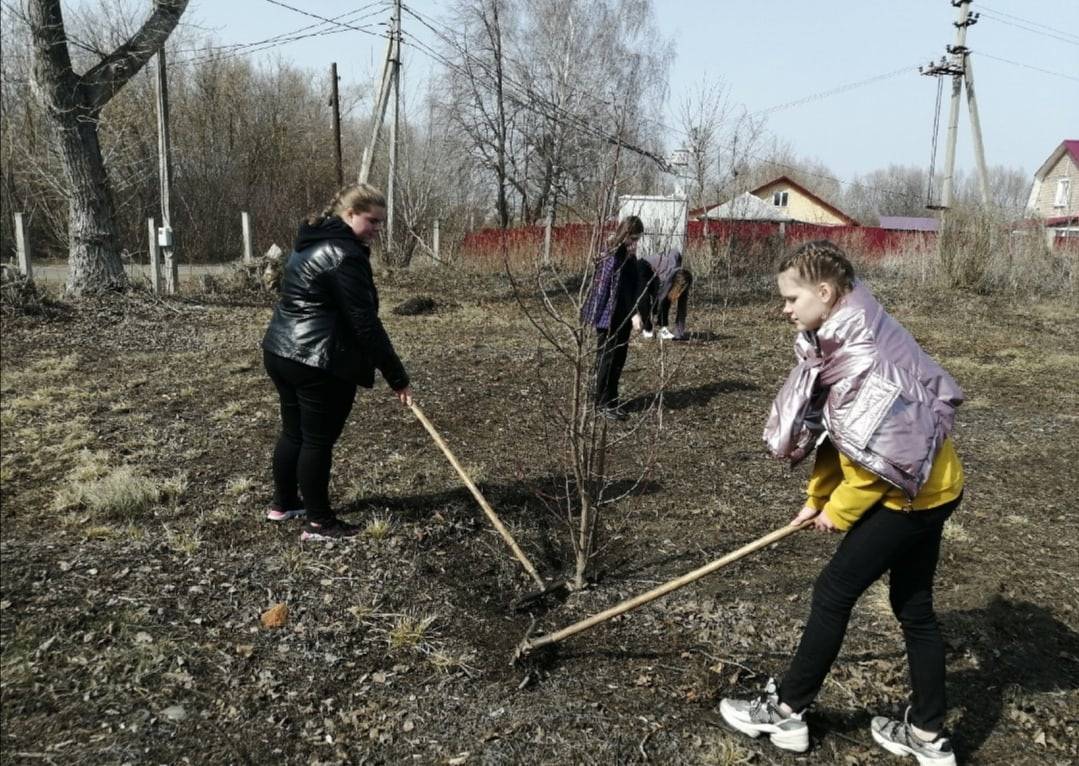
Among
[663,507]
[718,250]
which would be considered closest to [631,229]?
[663,507]

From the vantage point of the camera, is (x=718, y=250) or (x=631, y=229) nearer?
(x=631, y=229)

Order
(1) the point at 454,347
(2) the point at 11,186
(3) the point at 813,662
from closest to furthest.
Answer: (3) the point at 813,662 → (1) the point at 454,347 → (2) the point at 11,186

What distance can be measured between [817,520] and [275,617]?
201 centimetres

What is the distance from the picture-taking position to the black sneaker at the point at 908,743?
228 cm

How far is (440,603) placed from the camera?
3078 mm

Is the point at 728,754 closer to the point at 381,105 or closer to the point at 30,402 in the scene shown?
the point at 30,402

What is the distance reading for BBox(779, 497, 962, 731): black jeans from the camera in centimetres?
209

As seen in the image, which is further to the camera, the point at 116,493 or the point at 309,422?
the point at 116,493

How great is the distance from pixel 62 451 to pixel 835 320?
4762mm

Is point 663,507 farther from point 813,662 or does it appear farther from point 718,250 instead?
point 718,250

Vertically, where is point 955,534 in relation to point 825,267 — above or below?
below

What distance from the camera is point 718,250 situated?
16.0 m

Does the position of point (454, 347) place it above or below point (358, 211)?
below

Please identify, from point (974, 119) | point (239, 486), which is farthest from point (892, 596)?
point (974, 119)
